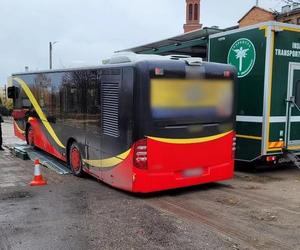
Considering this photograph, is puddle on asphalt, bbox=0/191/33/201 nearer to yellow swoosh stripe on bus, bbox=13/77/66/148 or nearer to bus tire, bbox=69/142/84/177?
bus tire, bbox=69/142/84/177

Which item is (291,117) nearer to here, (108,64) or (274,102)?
(274,102)

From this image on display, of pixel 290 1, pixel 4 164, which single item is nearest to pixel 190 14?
pixel 290 1

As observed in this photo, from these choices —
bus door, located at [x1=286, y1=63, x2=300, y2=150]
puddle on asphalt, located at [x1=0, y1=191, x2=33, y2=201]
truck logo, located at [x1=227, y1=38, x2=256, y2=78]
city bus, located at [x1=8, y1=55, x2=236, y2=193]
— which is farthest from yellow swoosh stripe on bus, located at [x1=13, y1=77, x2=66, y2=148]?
bus door, located at [x1=286, y1=63, x2=300, y2=150]

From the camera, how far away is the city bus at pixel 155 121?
7.40 m

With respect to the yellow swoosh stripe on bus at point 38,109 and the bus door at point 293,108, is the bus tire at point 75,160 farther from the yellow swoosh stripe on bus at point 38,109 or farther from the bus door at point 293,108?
the bus door at point 293,108

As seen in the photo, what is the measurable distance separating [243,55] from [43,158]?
6147 mm

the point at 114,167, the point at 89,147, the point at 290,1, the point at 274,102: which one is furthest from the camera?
the point at 290,1

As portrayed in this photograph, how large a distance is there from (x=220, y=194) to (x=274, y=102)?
113 inches

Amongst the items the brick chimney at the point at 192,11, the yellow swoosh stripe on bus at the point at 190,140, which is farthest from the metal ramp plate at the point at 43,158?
the brick chimney at the point at 192,11

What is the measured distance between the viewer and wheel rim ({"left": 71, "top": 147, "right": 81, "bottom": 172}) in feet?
32.0

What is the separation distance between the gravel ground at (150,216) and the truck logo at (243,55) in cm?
261

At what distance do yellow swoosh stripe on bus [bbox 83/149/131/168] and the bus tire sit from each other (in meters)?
0.51

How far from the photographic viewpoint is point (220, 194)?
26.6 ft

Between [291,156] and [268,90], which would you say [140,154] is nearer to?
[268,90]
